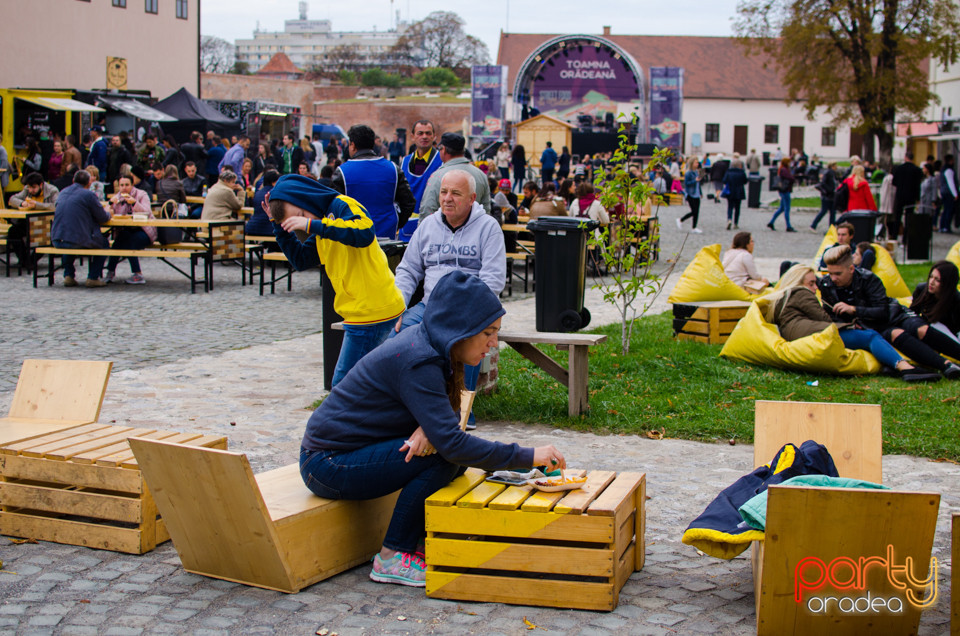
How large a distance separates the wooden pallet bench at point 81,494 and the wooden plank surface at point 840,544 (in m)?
2.45

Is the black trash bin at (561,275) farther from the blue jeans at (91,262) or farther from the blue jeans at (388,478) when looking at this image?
the blue jeans at (91,262)

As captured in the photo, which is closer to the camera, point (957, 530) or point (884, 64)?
point (957, 530)

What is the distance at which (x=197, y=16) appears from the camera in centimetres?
3975

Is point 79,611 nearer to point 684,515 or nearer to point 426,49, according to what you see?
point 684,515

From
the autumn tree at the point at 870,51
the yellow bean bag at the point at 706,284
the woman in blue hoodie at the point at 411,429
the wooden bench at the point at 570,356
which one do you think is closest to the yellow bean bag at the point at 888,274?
the yellow bean bag at the point at 706,284

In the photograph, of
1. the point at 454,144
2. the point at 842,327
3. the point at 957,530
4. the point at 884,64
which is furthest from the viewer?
the point at 884,64

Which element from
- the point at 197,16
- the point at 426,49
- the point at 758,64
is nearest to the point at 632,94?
the point at 197,16

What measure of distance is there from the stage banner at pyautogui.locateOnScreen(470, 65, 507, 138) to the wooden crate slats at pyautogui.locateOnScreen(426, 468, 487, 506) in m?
38.9

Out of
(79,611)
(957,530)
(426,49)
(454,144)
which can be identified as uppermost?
(426,49)

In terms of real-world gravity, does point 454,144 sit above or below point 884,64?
below

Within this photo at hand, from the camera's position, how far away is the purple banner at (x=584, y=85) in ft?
156

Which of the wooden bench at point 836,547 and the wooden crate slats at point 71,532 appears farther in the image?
the wooden crate slats at point 71,532

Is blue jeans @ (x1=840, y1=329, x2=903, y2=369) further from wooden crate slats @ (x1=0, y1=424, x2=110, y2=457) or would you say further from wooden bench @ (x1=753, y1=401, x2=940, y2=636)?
wooden crate slats @ (x1=0, y1=424, x2=110, y2=457)

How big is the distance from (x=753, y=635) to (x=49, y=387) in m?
3.63
